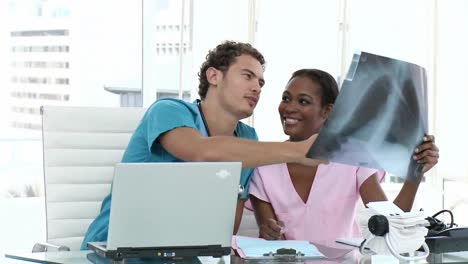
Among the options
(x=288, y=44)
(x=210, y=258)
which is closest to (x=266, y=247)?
(x=210, y=258)

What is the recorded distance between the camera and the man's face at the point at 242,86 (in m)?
2.56

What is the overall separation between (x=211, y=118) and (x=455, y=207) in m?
3.02

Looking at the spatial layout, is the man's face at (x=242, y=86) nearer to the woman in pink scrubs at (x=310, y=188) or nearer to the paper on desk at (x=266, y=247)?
the woman in pink scrubs at (x=310, y=188)

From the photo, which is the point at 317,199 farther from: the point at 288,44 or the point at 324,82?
the point at 288,44

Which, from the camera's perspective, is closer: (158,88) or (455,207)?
(158,88)

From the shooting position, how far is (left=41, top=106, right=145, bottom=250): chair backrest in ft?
8.42

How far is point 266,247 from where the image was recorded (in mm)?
2154

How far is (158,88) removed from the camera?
4629mm

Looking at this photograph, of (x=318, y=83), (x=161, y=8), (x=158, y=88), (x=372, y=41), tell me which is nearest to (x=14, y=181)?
(x=158, y=88)

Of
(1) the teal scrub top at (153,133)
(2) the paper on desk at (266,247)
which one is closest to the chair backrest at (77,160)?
(1) the teal scrub top at (153,133)

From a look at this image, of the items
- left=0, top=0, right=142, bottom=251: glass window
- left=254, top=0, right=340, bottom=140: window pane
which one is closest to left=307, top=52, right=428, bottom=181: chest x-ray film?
left=254, top=0, right=340, bottom=140: window pane

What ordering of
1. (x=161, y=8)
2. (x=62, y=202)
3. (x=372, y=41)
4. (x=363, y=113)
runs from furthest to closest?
(x=372, y=41) < (x=161, y=8) < (x=62, y=202) < (x=363, y=113)

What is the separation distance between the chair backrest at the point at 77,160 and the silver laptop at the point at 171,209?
0.65 metres

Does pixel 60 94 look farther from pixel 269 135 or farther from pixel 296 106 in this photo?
pixel 296 106
